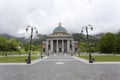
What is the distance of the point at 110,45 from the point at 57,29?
72.5 metres

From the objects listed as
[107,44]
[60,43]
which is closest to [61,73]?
[107,44]

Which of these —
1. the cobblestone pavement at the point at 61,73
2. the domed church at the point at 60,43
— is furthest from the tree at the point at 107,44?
the cobblestone pavement at the point at 61,73

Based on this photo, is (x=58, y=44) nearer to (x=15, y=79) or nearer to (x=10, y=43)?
(x=10, y=43)

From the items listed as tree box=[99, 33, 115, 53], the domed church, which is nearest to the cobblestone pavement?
tree box=[99, 33, 115, 53]

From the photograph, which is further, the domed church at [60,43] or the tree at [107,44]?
the domed church at [60,43]

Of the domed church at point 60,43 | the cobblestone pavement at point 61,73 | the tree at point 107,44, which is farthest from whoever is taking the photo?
the domed church at point 60,43

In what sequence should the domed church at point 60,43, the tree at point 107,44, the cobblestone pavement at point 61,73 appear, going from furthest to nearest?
the domed church at point 60,43, the tree at point 107,44, the cobblestone pavement at point 61,73

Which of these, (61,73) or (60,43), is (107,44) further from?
(61,73)

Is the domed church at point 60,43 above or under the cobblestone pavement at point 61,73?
above

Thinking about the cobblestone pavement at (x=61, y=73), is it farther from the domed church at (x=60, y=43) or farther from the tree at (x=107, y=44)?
the domed church at (x=60, y=43)

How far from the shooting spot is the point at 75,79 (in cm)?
1523

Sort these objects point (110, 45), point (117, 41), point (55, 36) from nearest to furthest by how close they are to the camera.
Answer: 1. point (117, 41)
2. point (110, 45)
3. point (55, 36)

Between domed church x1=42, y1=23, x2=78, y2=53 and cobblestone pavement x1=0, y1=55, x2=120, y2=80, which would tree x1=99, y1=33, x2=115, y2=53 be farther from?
cobblestone pavement x1=0, y1=55, x2=120, y2=80

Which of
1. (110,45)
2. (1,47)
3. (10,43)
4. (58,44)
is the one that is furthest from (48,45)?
(110,45)
